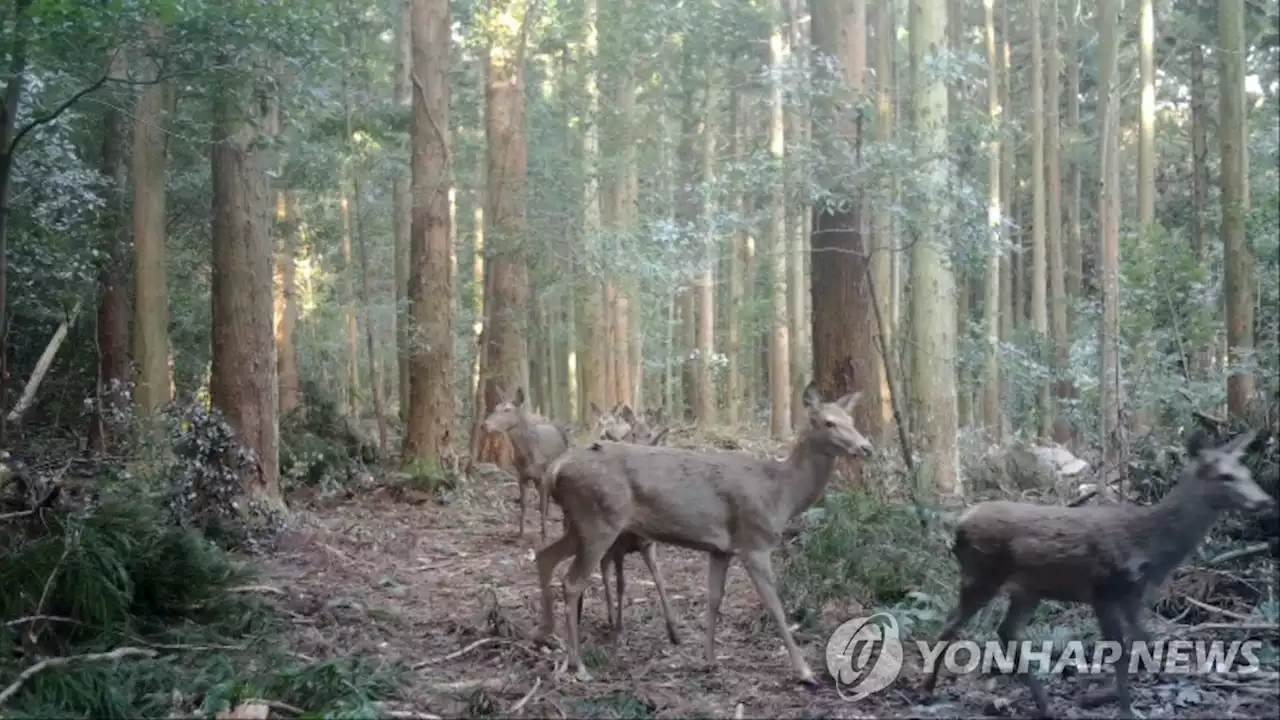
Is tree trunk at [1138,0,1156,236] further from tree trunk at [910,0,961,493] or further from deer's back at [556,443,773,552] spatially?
deer's back at [556,443,773,552]

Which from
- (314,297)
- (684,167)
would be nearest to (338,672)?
(314,297)

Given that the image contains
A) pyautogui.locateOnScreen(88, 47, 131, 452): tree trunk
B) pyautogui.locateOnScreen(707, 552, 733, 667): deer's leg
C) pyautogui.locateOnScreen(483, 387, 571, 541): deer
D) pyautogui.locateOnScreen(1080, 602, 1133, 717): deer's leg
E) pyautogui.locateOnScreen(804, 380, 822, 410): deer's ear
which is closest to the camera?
pyautogui.locateOnScreen(1080, 602, 1133, 717): deer's leg

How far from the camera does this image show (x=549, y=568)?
307 inches

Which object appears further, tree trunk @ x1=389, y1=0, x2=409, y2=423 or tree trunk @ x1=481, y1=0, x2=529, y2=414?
tree trunk @ x1=389, y1=0, x2=409, y2=423

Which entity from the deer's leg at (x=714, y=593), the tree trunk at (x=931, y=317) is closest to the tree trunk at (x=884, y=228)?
the tree trunk at (x=931, y=317)

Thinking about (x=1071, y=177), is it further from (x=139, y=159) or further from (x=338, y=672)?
(x=338, y=672)

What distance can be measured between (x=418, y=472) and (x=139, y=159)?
5168mm

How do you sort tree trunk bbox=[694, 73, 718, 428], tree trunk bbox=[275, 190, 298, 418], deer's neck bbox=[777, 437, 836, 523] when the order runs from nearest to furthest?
1. deer's neck bbox=[777, 437, 836, 523]
2. tree trunk bbox=[275, 190, 298, 418]
3. tree trunk bbox=[694, 73, 718, 428]

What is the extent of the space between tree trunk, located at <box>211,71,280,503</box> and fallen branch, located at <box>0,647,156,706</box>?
4.98m

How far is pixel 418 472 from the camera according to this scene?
1571 centimetres

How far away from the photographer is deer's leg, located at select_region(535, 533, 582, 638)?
7.77 metres

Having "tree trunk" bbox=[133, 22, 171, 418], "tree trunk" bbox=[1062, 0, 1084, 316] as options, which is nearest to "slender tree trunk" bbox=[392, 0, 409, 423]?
"tree trunk" bbox=[133, 22, 171, 418]

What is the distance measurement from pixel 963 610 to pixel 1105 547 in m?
0.84

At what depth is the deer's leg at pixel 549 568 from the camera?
306 inches
